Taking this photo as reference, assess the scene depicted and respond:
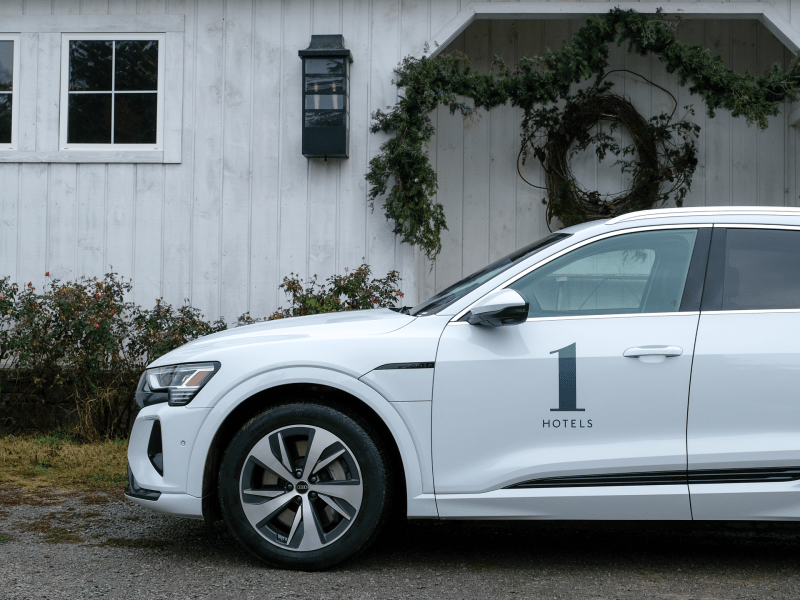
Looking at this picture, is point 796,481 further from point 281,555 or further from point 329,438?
point 281,555

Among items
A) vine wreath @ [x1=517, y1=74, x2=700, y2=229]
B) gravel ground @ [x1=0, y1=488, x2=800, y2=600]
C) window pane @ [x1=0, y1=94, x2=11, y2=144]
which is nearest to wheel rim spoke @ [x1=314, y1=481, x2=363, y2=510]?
gravel ground @ [x1=0, y1=488, x2=800, y2=600]

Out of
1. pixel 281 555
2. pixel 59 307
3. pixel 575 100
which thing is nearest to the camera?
pixel 281 555

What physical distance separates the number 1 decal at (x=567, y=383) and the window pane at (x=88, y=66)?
5.97m

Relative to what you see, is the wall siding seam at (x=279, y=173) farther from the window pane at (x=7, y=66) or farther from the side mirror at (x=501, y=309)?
the side mirror at (x=501, y=309)

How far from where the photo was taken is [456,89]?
24.7 feet

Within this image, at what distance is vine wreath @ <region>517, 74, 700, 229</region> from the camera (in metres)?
8.55

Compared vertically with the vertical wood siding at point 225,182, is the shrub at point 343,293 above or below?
below

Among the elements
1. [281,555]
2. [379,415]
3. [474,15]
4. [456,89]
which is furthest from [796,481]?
[474,15]

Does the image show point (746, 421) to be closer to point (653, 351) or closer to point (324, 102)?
point (653, 351)

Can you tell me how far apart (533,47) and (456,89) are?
1.82 metres

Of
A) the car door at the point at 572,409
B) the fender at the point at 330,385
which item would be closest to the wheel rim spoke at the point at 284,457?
the fender at the point at 330,385

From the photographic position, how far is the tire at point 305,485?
3811 millimetres

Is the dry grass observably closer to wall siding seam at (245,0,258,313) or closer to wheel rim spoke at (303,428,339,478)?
wall siding seam at (245,0,258,313)

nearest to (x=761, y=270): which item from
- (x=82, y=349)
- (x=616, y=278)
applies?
(x=616, y=278)
